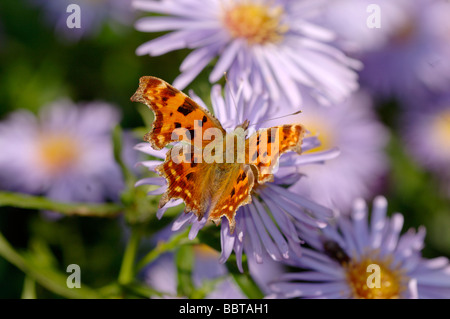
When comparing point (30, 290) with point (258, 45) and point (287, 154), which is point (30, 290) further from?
point (258, 45)

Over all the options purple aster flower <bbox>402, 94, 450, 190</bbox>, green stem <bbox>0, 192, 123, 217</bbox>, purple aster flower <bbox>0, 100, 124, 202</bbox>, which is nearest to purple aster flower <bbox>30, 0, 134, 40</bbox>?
purple aster flower <bbox>0, 100, 124, 202</bbox>

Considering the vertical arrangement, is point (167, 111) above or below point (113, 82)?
below

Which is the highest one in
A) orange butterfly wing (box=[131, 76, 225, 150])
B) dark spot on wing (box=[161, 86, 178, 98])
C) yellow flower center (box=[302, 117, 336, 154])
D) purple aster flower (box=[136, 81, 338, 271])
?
yellow flower center (box=[302, 117, 336, 154])

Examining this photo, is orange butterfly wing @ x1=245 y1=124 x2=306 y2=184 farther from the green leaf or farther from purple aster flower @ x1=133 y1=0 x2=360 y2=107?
the green leaf

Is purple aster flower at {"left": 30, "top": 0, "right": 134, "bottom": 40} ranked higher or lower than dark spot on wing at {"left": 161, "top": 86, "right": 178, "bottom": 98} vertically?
higher

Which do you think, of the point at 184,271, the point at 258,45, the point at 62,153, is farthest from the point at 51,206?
the point at 62,153
